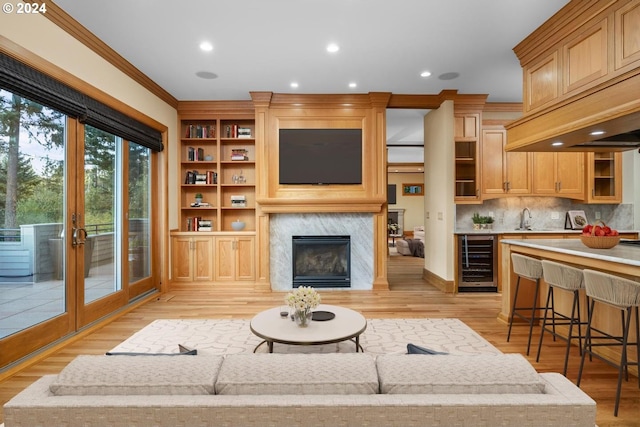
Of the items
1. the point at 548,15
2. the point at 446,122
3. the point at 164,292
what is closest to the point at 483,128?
the point at 446,122

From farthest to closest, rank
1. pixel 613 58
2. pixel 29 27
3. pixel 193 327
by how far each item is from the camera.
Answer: pixel 193 327
pixel 29 27
pixel 613 58

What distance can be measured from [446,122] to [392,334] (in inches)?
132

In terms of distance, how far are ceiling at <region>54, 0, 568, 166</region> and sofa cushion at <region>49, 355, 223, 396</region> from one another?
2.94 meters

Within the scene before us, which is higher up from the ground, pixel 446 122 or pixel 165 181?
pixel 446 122

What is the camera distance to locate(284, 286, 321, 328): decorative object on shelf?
2598 millimetres

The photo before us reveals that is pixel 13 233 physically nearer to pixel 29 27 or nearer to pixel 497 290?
pixel 29 27

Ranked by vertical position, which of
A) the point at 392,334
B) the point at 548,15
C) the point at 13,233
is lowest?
the point at 392,334

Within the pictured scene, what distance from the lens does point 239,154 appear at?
5758 millimetres

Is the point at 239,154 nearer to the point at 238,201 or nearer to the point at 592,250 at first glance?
the point at 238,201

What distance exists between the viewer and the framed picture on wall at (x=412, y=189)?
13445 millimetres

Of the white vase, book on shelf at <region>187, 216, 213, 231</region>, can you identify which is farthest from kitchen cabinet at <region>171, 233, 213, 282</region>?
the white vase

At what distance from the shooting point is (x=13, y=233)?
9.32 feet

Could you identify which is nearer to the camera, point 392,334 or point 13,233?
point 13,233

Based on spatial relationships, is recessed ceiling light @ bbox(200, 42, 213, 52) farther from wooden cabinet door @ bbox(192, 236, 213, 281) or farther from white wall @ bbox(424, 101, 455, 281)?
white wall @ bbox(424, 101, 455, 281)
